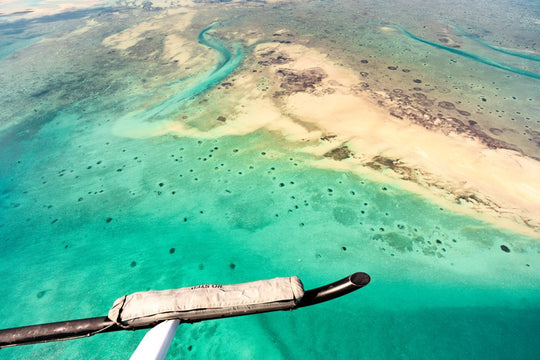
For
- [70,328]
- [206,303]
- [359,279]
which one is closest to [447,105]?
[359,279]

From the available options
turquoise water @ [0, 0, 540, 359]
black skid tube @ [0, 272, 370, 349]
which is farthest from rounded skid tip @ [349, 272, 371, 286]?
turquoise water @ [0, 0, 540, 359]

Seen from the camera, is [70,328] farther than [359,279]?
Yes

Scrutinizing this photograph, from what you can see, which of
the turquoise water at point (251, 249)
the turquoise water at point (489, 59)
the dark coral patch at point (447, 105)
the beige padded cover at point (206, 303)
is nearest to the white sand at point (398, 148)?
the turquoise water at point (251, 249)

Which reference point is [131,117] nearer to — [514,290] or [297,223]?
[297,223]

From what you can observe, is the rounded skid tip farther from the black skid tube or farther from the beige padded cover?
the beige padded cover

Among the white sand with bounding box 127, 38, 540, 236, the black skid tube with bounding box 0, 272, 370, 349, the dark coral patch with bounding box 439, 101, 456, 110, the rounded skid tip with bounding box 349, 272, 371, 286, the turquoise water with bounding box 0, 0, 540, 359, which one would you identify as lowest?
the turquoise water with bounding box 0, 0, 540, 359

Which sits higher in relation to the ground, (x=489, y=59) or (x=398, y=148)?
(x=489, y=59)

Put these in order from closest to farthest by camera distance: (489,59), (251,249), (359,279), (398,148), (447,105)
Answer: (359,279)
(251,249)
(398,148)
(447,105)
(489,59)

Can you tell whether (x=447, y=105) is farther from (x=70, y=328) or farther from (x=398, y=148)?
(x=70, y=328)
